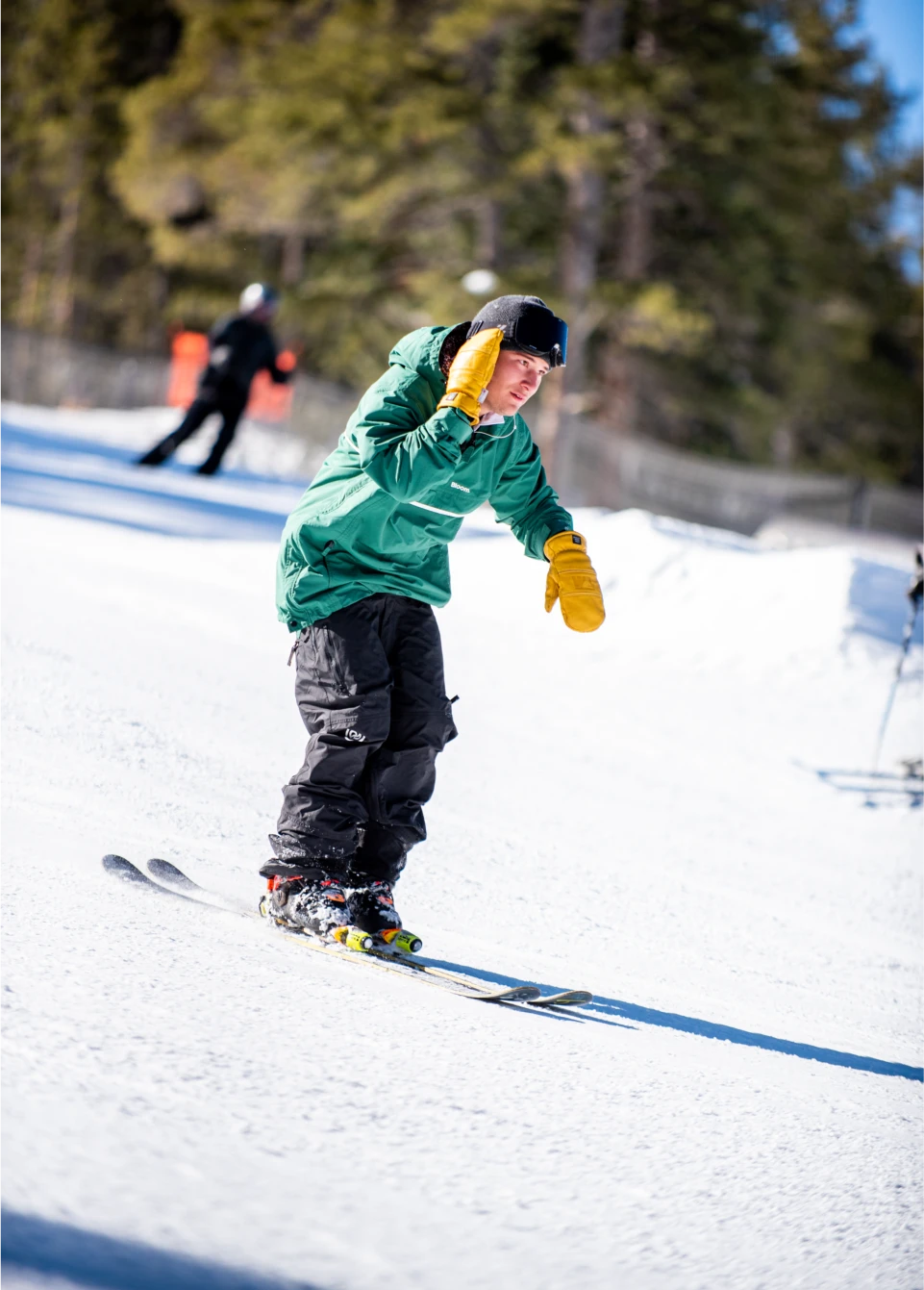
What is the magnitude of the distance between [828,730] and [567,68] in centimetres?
1557

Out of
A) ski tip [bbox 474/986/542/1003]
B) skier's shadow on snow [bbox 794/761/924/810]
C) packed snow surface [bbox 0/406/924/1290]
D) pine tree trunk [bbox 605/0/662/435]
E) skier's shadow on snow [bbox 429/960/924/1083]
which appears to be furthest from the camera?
pine tree trunk [bbox 605/0/662/435]

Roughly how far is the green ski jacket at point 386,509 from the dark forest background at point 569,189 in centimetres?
1677

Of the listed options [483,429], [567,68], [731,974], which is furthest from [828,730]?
[567,68]

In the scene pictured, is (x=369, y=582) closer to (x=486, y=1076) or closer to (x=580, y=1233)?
Answer: (x=486, y=1076)

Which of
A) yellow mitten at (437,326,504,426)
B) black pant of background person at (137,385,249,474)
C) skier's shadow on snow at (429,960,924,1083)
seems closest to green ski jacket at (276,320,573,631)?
yellow mitten at (437,326,504,426)

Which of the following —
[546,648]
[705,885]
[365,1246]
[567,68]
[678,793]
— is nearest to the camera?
[365,1246]

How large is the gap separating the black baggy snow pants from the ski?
7.3 inches

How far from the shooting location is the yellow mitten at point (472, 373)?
9.92 feet

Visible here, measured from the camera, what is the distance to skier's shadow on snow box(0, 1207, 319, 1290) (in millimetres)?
1558

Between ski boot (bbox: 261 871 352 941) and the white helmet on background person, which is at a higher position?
the white helmet on background person

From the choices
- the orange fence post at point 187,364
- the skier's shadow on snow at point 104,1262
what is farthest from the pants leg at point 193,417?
the orange fence post at point 187,364

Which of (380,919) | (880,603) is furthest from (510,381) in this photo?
(880,603)

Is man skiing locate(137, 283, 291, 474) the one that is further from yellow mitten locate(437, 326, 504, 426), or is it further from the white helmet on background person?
yellow mitten locate(437, 326, 504, 426)

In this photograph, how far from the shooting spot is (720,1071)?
9.49ft
